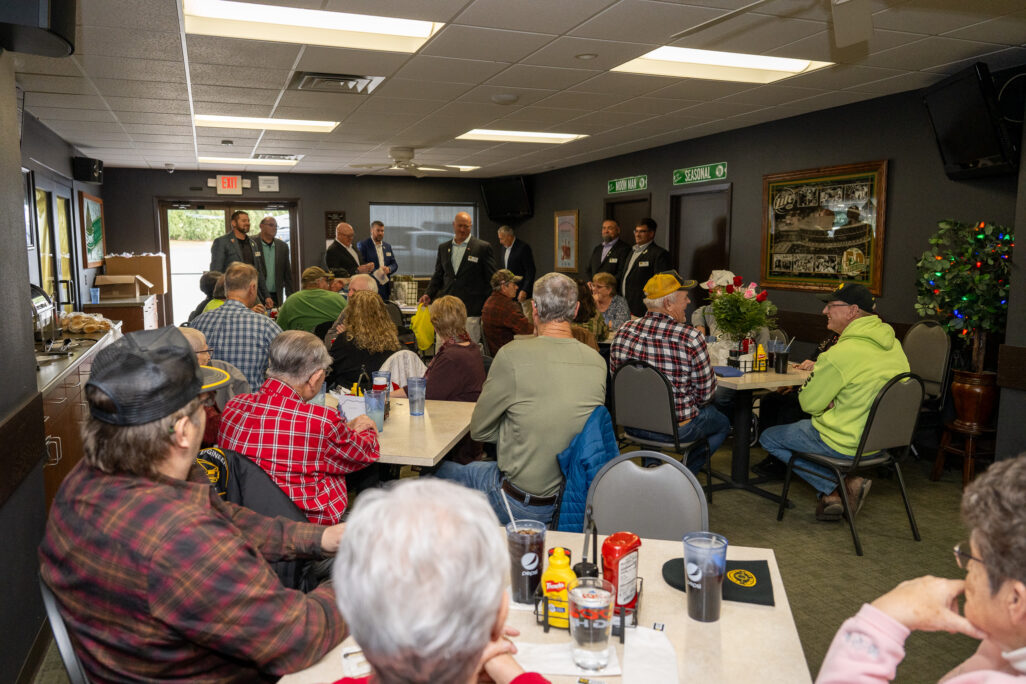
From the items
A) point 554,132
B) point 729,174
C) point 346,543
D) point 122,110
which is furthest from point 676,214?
point 346,543

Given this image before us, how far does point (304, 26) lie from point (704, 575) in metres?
3.91

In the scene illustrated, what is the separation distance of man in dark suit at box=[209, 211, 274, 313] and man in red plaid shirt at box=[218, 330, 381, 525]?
18.8ft

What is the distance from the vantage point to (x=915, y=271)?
5.72 m

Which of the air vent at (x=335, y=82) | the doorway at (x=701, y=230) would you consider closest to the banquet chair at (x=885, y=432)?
the air vent at (x=335, y=82)

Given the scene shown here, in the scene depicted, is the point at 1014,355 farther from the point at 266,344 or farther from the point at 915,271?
the point at 266,344

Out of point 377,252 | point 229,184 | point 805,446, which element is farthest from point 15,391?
point 229,184

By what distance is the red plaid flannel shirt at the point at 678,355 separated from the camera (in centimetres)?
412

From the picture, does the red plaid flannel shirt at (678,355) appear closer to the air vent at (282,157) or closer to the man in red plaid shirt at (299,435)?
the man in red plaid shirt at (299,435)

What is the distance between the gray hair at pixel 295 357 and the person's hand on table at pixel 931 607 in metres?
1.93

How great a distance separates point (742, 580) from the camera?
1787mm

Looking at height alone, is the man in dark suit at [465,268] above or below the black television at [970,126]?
below

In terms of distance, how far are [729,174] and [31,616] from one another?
22.9ft

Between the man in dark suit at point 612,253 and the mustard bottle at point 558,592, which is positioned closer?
the mustard bottle at point 558,592

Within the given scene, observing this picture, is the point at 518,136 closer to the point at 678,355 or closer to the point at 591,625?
the point at 678,355
